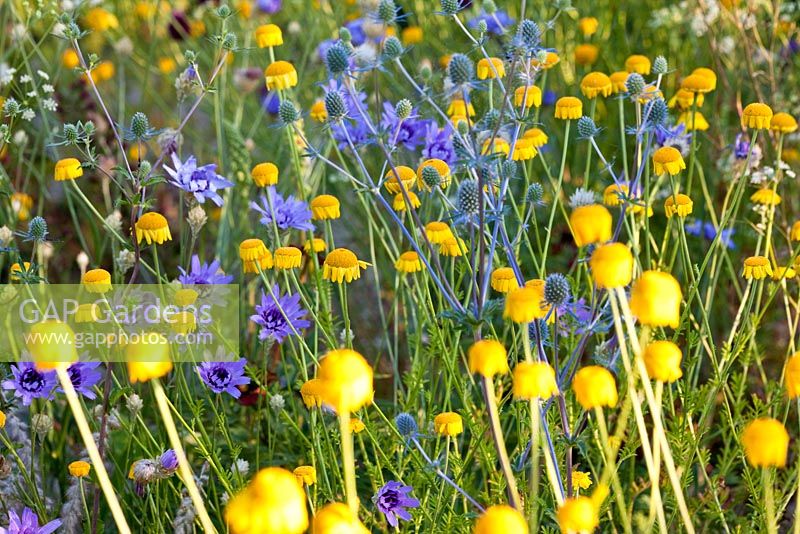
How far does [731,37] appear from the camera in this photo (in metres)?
2.64

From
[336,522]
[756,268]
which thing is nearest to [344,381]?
[336,522]

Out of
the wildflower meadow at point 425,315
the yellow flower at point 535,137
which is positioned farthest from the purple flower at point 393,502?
the yellow flower at point 535,137

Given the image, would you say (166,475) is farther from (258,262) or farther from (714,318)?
(714,318)

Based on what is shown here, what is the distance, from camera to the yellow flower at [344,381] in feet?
2.72

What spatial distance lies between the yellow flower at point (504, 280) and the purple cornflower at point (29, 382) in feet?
2.24

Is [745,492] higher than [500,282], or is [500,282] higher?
[500,282]

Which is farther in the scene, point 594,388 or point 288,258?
point 288,258

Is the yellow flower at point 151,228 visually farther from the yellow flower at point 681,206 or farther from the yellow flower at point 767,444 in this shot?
the yellow flower at point 767,444

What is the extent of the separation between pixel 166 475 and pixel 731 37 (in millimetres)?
2001

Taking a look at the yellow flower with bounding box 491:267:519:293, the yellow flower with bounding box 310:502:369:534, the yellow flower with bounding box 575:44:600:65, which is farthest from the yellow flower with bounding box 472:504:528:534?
the yellow flower with bounding box 575:44:600:65

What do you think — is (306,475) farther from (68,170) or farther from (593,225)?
(68,170)

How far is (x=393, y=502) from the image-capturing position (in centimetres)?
139

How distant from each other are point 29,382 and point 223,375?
11.7 inches

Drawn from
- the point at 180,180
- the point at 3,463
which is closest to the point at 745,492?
the point at 180,180
